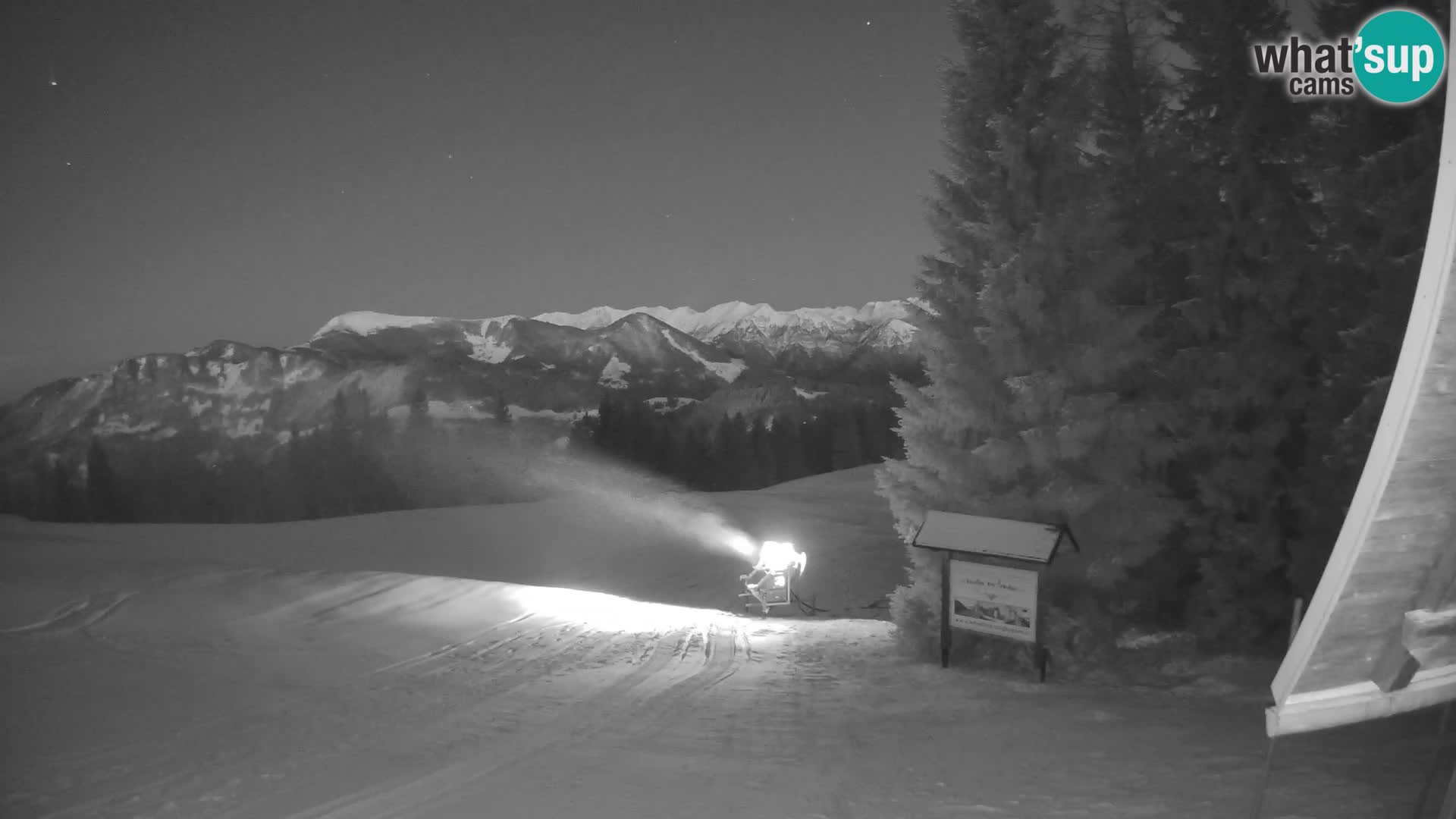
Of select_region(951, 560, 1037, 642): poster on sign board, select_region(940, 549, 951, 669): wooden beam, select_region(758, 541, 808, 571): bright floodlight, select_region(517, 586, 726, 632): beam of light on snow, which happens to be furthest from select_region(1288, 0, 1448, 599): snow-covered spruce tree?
select_region(517, 586, 726, 632): beam of light on snow

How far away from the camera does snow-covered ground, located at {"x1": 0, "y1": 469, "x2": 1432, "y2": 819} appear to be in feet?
22.9

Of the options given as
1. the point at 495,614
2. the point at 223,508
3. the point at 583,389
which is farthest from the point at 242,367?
the point at 495,614

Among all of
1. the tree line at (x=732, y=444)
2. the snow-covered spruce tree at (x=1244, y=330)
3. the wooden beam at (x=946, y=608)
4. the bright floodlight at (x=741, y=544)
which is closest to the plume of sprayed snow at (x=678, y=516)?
the bright floodlight at (x=741, y=544)

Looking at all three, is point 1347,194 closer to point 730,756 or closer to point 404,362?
point 730,756

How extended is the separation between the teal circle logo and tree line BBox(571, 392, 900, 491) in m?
52.8

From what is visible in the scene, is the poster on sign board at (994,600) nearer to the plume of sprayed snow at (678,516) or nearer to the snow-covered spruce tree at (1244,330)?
the snow-covered spruce tree at (1244,330)

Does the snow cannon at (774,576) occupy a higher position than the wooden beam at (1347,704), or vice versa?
the wooden beam at (1347,704)

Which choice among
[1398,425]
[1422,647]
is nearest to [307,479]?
[1422,647]

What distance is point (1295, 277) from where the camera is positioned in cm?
1293

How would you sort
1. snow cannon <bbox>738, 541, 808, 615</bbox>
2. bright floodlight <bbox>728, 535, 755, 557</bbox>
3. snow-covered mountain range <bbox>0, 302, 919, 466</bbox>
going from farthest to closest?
snow-covered mountain range <bbox>0, 302, 919, 466</bbox> < bright floodlight <bbox>728, 535, 755, 557</bbox> < snow cannon <bbox>738, 541, 808, 615</bbox>

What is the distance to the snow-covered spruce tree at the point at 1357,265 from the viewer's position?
10969 mm

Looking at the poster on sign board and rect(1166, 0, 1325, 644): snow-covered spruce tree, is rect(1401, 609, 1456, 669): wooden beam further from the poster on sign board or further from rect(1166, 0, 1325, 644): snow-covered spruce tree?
rect(1166, 0, 1325, 644): snow-covered spruce tree

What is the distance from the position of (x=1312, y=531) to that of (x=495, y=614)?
14136 millimetres

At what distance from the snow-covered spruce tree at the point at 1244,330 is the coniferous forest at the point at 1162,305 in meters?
0.04
